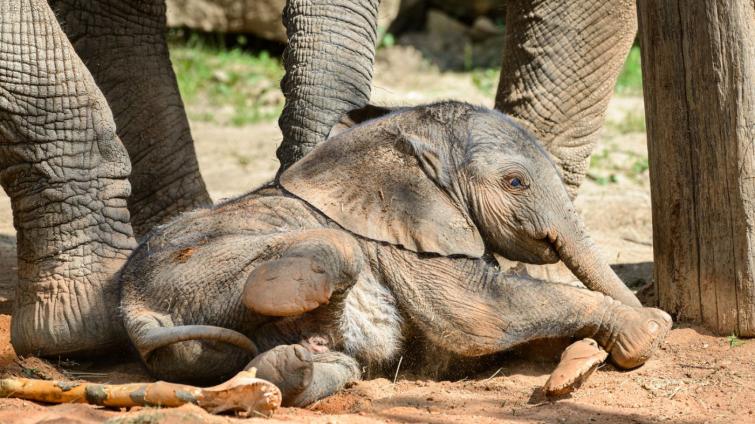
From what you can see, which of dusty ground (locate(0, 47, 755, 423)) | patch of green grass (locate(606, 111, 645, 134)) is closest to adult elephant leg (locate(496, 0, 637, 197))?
dusty ground (locate(0, 47, 755, 423))

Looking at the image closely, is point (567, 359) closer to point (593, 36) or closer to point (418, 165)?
point (418, 165)

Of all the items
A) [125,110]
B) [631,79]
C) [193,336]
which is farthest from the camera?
[631,79]

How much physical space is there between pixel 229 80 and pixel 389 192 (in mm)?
6276

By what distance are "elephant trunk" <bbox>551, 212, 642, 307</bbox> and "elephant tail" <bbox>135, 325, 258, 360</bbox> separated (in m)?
1.09

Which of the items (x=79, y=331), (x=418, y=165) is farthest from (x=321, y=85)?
(x=79, y=331)

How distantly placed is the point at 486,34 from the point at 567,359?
8.04m

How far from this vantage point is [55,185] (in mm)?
4203

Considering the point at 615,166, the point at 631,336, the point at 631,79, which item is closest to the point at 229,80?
the point at 631,79

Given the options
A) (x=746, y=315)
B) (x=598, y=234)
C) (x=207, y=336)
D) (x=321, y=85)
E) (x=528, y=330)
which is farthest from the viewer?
(x=598, y=234)

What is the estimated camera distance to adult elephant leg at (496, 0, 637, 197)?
5.36 meters

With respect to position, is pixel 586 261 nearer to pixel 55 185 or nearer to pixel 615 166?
pixel 55 185

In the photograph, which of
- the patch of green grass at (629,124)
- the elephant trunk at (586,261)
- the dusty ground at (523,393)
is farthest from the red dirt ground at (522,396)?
the patch of green grass at (629,124)

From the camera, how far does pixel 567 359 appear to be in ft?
12.1

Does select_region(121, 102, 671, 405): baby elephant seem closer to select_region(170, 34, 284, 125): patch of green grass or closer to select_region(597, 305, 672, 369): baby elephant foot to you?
select_region(597, 305, 672, 369): baby elephant foot
